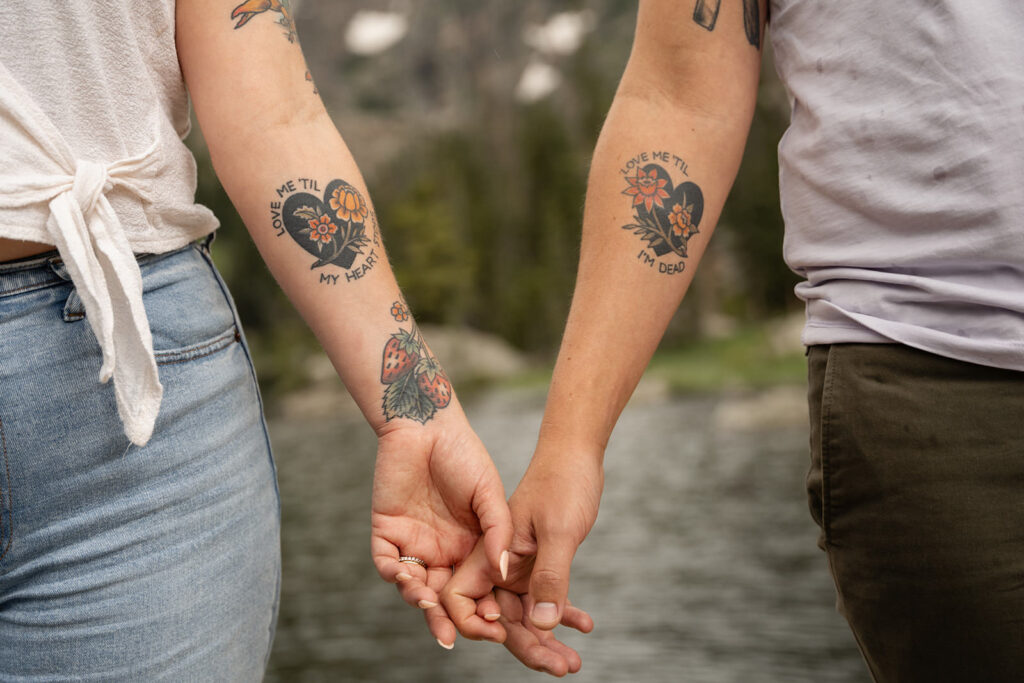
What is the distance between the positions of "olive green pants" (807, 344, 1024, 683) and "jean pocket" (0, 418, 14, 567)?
2.90 ft

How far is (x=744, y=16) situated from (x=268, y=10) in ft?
2.08

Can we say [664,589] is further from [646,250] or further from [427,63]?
[427,63]

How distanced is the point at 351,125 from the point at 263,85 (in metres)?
34.0

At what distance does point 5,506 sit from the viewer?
2.89 ft

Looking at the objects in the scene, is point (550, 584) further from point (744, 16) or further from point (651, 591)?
point (651, 591)

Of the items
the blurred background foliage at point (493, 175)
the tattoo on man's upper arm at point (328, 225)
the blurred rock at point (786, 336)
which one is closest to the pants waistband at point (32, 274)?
the tattoo on man's upper arm at point (328, 225)

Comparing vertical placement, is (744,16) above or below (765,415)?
above

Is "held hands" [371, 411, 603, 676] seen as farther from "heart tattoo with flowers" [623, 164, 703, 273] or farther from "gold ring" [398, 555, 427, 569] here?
"heart tattoo with flowers" [623, 164, 703, 273]

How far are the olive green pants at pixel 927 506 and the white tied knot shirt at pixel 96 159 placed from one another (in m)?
0.77

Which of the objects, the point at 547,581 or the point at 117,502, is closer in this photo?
the point at 117,502

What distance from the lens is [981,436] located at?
923 mm

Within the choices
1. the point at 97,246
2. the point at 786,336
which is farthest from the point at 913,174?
Result: the point at 786,336

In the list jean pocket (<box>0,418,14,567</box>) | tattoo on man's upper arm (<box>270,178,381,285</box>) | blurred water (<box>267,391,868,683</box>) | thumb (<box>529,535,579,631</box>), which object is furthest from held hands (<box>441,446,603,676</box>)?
blurred water (<box>267,391,868,683</box>)

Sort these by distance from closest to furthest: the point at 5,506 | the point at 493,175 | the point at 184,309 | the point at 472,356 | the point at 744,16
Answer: the point at 5,506 < the point at 184,309 < the point at 744,16 < the point at 472,356 < the point at 493,175
